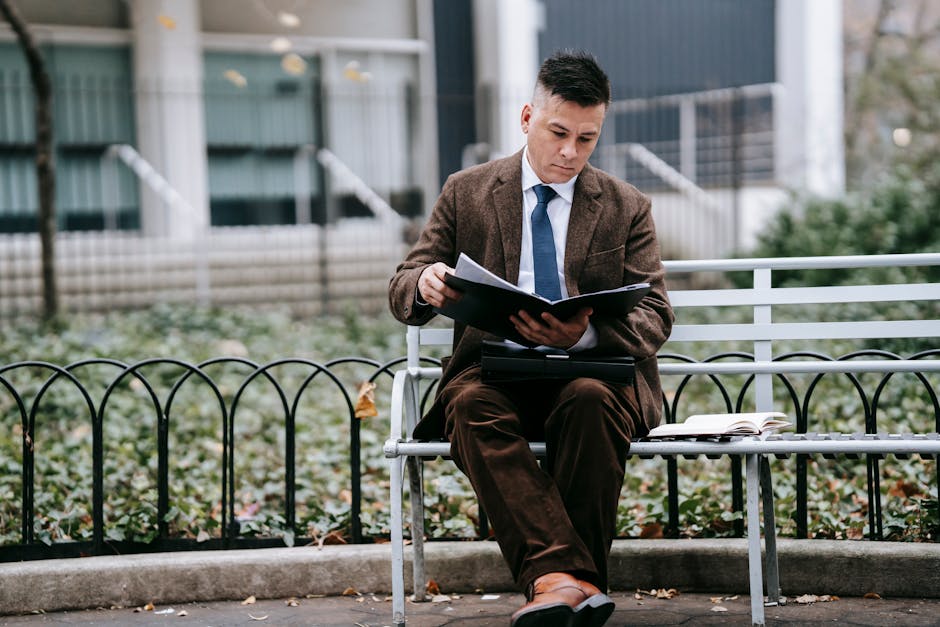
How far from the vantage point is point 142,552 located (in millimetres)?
4168

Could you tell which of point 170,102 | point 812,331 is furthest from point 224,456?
point 170,102

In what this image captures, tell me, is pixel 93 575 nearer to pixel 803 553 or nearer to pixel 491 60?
pixel 803 553

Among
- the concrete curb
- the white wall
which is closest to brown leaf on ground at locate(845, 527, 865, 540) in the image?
the concrete curb

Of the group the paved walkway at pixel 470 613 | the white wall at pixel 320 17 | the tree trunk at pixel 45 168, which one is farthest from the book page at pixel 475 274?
the white wall at pixel 320 17

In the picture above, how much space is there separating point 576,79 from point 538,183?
408 millimetres

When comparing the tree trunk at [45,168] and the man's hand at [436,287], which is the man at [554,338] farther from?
the tree trunk at [45,168]

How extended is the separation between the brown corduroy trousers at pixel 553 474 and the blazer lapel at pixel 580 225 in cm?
42

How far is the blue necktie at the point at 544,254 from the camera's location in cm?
362

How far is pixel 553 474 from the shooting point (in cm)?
332

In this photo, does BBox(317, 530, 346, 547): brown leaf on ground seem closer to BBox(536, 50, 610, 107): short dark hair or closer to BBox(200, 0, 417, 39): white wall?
BBox(536, 50, 610, 107): short dark hair

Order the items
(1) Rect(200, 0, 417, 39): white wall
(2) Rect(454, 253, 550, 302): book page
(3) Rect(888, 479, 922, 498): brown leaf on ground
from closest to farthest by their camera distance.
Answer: (2) Rect(454, 253, 550, 302): book page, (3) Rect(888, 479, 922, 498): brown leaf on ground, (1) Rect(200, 0, 417, 39): white wall

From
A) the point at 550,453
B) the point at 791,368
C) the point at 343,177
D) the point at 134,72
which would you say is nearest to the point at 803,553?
the point at 791,368

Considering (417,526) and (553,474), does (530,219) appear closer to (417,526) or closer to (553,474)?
(553,474)

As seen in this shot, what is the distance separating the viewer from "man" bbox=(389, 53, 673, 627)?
316 cm
